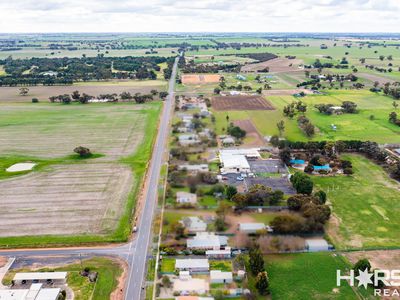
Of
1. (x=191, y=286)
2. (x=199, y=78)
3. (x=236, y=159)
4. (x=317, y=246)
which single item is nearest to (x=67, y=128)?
(x=236, y=159)

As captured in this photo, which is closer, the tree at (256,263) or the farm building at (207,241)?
the tree at (256,263)

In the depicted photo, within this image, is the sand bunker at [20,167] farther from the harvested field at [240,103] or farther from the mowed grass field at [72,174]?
the harvested field at [240,103]

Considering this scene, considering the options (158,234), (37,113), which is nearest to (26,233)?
(158,234)

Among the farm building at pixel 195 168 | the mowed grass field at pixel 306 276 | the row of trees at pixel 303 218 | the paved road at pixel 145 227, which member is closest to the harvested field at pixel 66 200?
the paved road at pixel 145 227

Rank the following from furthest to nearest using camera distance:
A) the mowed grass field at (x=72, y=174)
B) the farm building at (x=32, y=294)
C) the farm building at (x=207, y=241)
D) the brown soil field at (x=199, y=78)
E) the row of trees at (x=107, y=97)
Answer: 1. the brown soil field at (x=199, y=78)
2. the row of trees at (x=107, y=97)
3. the mowed grass field at (x=72, y=174)
4. the farm building at (x=207, y=241)
5. the farm building at (x=32, y=294)

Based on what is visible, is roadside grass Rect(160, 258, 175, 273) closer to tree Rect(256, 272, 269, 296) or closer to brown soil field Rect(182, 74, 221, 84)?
tree Rect(256, 272, 269, 296)

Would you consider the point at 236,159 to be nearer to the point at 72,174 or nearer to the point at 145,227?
the point at 145,227
